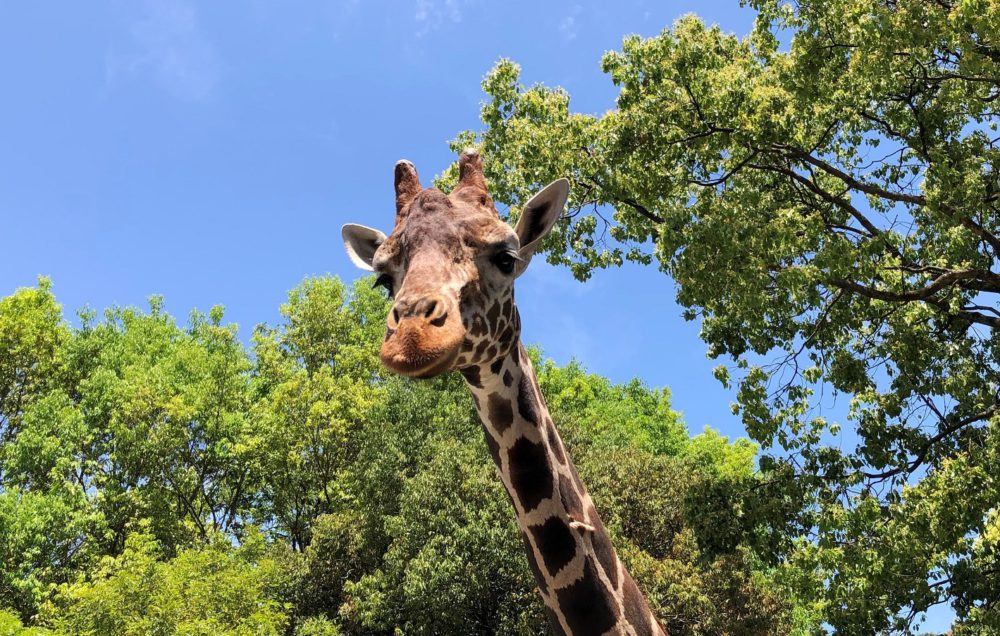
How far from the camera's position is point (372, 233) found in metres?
5.04

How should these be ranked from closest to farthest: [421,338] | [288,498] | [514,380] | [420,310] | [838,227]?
1. [421,338]
2. [420,310]
3. [514,380]
4. [838,227]
5. [288,498]

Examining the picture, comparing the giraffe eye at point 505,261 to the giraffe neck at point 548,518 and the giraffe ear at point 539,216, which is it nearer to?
the giraffe ear at point 539,216

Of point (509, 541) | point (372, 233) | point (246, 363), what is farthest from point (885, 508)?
point (246, 363)

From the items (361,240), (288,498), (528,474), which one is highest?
(288,498)

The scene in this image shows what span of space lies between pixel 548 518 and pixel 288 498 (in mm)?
26803

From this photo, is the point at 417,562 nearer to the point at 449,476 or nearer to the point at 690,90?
the point at 449,476

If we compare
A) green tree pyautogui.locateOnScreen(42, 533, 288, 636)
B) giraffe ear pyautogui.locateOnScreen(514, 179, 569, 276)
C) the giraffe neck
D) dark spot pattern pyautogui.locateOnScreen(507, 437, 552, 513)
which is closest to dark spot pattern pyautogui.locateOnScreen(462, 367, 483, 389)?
the giraffe neck

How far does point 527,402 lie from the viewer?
14.9 ft

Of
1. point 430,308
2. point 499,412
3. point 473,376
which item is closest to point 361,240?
point 473,376

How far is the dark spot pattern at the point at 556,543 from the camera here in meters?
4.39

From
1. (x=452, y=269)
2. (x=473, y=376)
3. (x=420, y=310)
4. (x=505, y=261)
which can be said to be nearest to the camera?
(x=420, y=310)

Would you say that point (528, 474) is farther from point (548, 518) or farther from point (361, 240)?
point (361, 240)

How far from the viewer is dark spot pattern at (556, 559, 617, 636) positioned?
14.3 feet

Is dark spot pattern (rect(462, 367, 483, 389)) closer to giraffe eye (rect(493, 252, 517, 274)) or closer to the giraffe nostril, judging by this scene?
giraffe eye (rect(493, 252, 517, 274))
